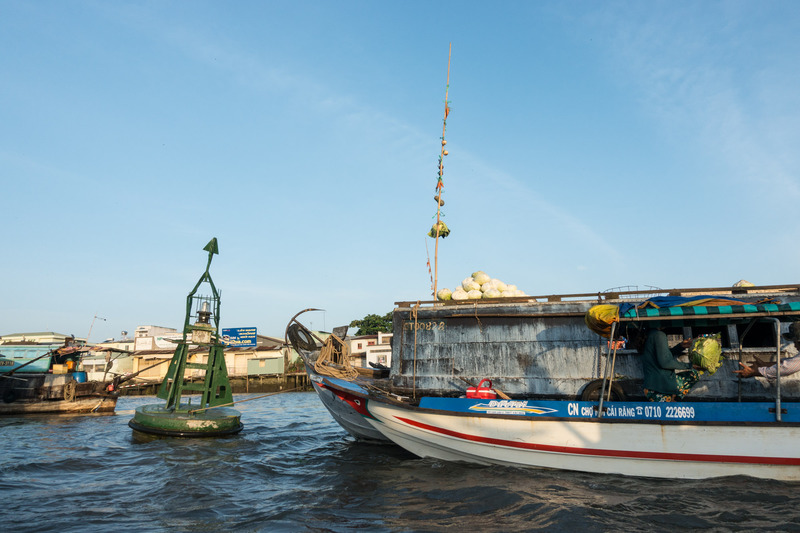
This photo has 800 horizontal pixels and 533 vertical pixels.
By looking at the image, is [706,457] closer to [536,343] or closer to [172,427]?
[536,343]

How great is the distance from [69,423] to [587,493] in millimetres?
25450

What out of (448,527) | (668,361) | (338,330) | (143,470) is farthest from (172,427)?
(668,361)

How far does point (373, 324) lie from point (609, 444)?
54.0 meters

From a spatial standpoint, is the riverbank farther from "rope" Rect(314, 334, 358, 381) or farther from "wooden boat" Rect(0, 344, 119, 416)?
"rope" Rect(314, 334, 358, 381)

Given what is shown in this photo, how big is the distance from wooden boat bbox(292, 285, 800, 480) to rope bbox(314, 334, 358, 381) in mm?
672

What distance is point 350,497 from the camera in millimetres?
8953

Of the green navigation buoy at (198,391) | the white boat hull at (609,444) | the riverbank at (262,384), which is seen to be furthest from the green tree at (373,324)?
the white boat hull at (609,444)

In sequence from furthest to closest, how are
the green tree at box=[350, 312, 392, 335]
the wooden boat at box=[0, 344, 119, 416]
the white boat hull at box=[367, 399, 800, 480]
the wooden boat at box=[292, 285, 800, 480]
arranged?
the green tree at box=[350, 312, 392, 335] → the wooden boat at box=[0, 344, 119, 416] → the wooden boat at box=[292, 285, 800, 480] → the white boat hull at box=[367, 399, 800, 480]

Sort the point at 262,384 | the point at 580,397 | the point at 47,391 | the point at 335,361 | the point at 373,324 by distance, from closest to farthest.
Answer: the point at 580,397, the point at 335,361, the point at 47,391, the point at 262,384, the point at 373,324

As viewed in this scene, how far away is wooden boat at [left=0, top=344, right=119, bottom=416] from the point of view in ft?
88.1

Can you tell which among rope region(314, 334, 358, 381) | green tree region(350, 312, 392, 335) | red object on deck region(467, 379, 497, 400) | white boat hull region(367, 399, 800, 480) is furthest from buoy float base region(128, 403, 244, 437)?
green tree region(350, 312, 392, 335)

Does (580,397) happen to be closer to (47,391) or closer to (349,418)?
(349,418)

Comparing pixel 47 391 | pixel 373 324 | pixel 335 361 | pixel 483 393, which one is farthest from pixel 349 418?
pixel 373 324

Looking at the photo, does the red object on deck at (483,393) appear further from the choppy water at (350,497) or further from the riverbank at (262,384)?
the riverbank at (262,384)
